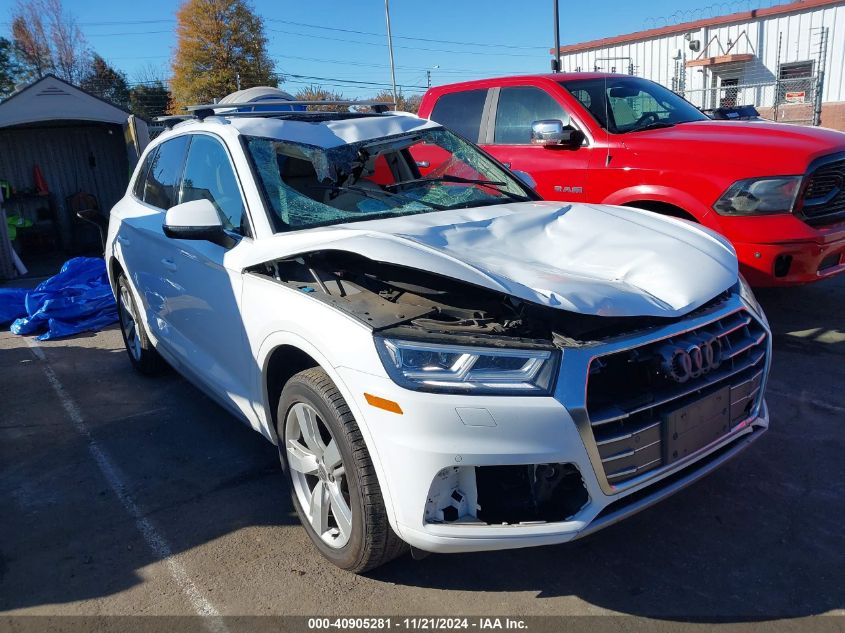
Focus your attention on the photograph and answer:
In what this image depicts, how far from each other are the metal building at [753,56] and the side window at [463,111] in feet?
47.2

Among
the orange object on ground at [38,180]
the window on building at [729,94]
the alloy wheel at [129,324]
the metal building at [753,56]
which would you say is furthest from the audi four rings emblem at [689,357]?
the window on building at [729,94]

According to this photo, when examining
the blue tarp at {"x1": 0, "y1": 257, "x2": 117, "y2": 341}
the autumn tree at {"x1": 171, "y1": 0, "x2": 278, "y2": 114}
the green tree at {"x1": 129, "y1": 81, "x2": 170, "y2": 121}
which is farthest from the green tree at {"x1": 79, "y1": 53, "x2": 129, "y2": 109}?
the blue tarp at {"x1": 0, "y1": 257, "x2": 117, "y2": 341}

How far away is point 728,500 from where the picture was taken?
3.14 metres

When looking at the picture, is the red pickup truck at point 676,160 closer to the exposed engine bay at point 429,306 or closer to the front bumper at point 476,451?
the exposed engine bay at point 429,306

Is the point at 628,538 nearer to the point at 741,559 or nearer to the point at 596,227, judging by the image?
the point at 741,559

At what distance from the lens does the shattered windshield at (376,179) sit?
3.38 metres

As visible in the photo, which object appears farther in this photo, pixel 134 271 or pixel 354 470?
pixel 134 271

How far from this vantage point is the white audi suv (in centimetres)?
224

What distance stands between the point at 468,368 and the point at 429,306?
1.64ft

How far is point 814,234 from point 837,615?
117 inches

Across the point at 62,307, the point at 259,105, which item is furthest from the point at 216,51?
the point at 259,105

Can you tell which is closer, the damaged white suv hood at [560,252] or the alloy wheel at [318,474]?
Result: the damaged white suv hood at [560,252]

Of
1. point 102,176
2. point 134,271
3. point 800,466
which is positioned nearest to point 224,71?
point 102,176

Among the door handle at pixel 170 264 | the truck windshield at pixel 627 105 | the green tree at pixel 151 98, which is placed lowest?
the door handle at pixel 170 264
